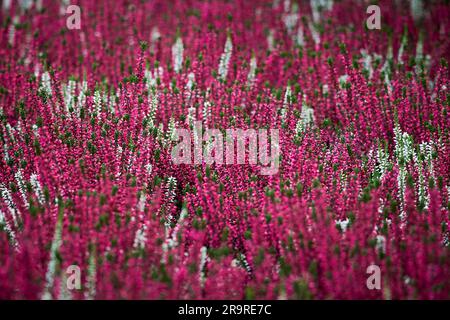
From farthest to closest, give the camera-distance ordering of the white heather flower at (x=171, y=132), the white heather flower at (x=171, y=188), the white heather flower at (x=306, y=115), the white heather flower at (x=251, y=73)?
the white heather flower at (x=251, y=73) → the white heather flower at (x=306, y=115) → the white heather flower at (x=171, y=132) → the white heather flower at (x=171, y=188)

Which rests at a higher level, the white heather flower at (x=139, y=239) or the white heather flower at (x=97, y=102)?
the white heather flower at (x=97, y=102)

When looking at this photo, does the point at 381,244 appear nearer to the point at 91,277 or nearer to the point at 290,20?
the point at 91,277

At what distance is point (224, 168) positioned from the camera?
348 centimetres

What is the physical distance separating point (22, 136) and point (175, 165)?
1033 millimetres

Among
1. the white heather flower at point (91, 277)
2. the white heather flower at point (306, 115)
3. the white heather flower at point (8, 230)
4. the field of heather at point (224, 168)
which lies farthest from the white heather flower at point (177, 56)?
the white heather flower at point (91, 277)

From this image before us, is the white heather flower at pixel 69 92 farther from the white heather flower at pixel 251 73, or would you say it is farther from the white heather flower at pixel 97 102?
the white heather flower at pixel 251 73

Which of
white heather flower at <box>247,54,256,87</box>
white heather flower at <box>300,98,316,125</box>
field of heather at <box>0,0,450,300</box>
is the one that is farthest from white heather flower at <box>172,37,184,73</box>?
white heather flower at <box>300,98,316,125</box>

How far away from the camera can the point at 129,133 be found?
3.64 m

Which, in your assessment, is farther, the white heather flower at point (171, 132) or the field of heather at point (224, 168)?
the white heather flower at point (171, 132)

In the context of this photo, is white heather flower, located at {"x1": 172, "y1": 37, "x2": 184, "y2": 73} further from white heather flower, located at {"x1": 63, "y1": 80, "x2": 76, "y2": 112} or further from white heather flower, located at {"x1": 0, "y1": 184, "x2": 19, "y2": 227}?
white heather flower, located at {"x1": 0, "y1": 184, "x2": 19, "y2": 227}

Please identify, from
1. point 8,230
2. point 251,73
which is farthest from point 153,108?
point 8,230

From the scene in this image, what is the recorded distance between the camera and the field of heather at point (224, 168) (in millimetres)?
2641

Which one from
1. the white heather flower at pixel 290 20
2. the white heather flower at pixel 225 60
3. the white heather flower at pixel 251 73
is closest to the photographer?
the white heather flower at pixel 251 73

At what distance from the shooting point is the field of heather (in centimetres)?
264
